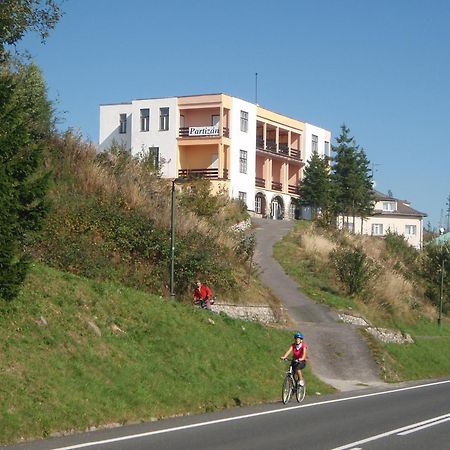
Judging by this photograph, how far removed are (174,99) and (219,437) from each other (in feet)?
167

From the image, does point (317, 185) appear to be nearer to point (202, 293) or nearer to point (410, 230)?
point (410, 230)

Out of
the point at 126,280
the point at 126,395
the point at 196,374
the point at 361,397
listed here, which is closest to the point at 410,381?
the point at 361,397

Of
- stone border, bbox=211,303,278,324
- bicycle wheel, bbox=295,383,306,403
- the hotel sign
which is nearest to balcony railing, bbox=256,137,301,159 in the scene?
the hotel sign

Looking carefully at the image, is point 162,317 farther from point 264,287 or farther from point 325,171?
point 325,171

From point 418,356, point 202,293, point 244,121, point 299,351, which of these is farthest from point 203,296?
point 244,121

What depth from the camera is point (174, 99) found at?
63.9 m

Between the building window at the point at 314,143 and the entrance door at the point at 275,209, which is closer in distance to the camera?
the entrance door at the point at 275,209

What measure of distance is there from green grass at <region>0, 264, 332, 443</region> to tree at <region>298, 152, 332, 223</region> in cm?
4326

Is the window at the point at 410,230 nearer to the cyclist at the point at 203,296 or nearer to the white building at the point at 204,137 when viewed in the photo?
the white building at the point at 204,137

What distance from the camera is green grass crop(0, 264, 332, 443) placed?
1559cm

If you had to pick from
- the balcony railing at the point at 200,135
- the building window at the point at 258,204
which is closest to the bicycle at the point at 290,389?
the balcony railing at the point at 200,135

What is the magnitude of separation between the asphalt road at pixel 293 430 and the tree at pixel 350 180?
1943 inches

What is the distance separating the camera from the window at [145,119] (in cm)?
6488

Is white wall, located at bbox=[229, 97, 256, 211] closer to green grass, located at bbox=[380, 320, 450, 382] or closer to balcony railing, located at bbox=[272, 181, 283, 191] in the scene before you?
balcony railing, located at bbox=[272, 181, 283, 191]
